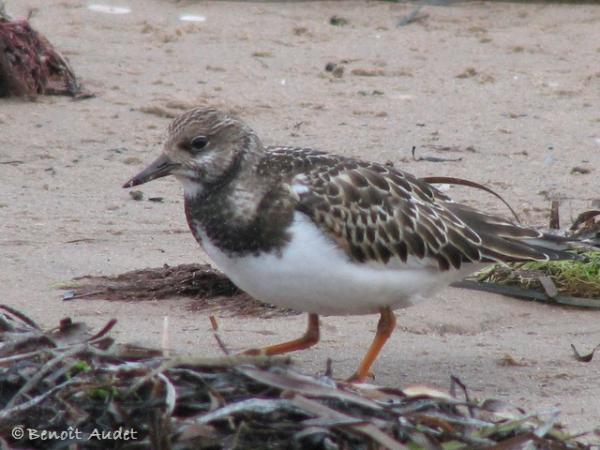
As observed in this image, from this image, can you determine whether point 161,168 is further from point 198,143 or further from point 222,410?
point 222,410

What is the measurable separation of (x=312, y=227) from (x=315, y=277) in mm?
146

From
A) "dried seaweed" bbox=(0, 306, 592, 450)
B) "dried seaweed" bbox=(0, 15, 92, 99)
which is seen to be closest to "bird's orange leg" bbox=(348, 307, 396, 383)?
"dried seaweed" bbox=(0, 306, 592, 450)

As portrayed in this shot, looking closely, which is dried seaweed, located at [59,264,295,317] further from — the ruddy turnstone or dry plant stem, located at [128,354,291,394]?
dry plant stem, located at [128,354,291,394]

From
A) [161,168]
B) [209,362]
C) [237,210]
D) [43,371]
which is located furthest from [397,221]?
[43,371]

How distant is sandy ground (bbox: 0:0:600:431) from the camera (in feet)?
14.4

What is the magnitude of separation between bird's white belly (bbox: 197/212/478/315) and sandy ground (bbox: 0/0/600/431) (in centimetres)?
26

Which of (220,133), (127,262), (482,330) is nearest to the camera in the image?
(220,133)

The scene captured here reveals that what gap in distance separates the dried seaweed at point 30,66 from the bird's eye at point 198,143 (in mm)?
2883

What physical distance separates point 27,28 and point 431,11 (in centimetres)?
260

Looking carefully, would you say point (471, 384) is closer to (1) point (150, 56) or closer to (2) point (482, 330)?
(2) point (482, 330)

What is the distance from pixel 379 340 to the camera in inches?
162

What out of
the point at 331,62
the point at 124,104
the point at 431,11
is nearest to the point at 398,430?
the point at 124,104

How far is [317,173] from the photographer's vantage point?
406 centimetres

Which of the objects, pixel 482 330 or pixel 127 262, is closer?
pixel 482 330
